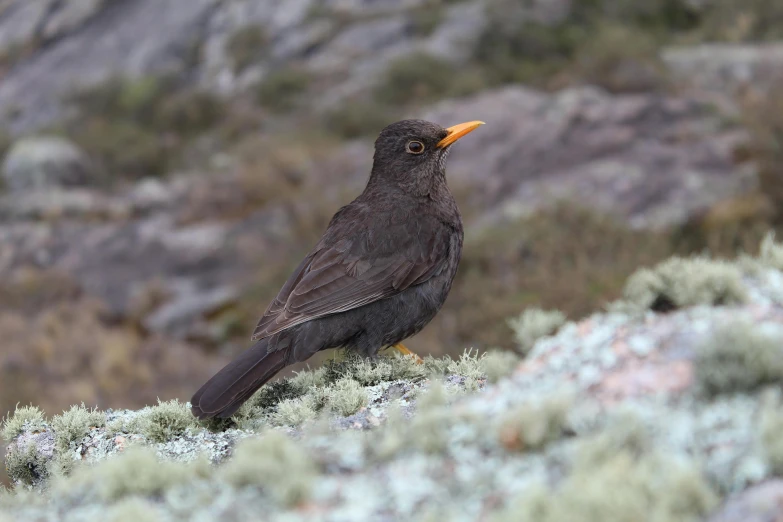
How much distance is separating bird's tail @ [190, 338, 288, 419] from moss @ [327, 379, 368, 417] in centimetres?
49

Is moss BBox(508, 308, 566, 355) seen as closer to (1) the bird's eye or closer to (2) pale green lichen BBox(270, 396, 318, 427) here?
(2) pale green lichen BBox(270, 396, 318, 427)

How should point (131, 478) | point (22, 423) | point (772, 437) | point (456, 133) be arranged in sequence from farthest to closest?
point (456, 133)
point (22, 423)
point (131, 478)
point (772, 437)

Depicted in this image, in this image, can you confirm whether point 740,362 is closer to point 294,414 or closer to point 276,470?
point 276,470

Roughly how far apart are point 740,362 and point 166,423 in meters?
3.00

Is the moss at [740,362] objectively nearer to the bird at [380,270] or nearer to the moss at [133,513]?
the moss at [133,513]

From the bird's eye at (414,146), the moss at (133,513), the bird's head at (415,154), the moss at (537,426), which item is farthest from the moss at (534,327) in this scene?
the bird's eye at (414,146)

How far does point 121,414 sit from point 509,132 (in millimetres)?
12318

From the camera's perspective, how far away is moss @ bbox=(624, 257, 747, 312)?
131 inches

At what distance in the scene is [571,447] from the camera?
265 cm

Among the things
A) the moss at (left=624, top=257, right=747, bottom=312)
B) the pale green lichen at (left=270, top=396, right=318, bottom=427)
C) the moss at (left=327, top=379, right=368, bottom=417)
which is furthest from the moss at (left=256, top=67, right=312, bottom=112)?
the moss at (left=624, top=257, right=747, bottom=312)

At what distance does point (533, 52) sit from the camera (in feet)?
75.3

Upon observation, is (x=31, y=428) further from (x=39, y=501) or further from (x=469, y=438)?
(x=469, y=438)

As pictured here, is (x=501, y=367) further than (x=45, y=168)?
No

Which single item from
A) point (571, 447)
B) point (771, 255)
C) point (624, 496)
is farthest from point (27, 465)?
point (771, 255)
